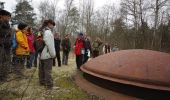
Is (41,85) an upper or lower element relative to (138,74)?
lower

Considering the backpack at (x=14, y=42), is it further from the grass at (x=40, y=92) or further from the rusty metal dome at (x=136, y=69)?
the rusty metal dome at (x=136, y=69)

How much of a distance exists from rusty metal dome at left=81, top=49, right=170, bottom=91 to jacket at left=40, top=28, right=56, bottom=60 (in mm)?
1097

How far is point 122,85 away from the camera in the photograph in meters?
6.72

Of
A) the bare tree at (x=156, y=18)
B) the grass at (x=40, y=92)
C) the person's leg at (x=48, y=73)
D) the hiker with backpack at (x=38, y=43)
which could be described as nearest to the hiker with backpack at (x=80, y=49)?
the hiker with backpack at (x=38, y=43)

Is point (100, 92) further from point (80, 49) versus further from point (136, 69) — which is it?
Result: point (80, 49)

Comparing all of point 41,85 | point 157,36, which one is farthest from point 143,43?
point 41,85

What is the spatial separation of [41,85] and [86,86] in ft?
4.17

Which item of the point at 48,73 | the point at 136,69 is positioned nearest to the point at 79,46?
the point at 48,73

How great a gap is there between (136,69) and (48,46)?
7.45 feet

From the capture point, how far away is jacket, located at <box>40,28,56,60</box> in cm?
758

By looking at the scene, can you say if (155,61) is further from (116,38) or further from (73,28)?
(73,28)

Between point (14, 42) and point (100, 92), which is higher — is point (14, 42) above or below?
above

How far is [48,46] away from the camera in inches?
298

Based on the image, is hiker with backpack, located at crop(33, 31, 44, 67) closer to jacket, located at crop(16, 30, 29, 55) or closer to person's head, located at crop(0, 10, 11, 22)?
jacket, located at crop(16, 30, 29, 55)
